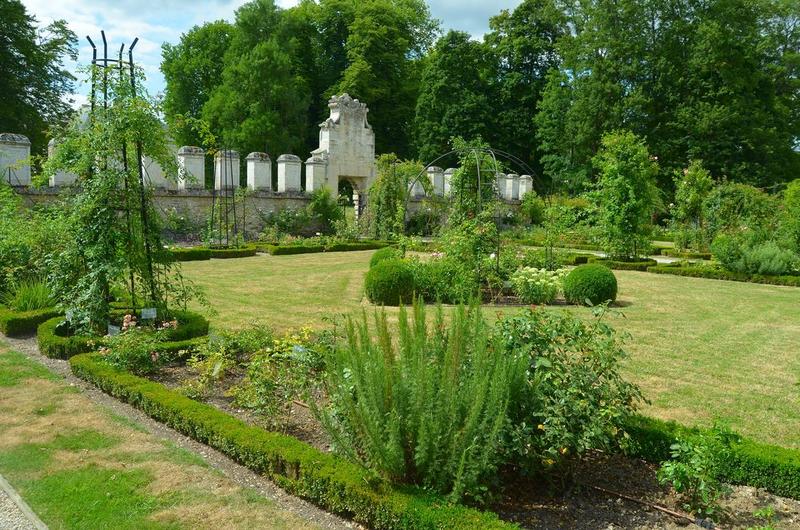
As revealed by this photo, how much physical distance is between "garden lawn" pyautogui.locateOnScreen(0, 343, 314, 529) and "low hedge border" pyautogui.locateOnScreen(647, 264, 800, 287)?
1441 cm

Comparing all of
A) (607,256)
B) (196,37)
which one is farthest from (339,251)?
(196,37)

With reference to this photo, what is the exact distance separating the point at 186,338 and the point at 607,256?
45.1ft

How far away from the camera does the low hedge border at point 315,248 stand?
18.4m

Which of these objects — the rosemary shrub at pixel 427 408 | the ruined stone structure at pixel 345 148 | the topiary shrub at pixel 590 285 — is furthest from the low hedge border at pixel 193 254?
the rosemary shrub at pixel 427 408

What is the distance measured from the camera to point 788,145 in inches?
1309

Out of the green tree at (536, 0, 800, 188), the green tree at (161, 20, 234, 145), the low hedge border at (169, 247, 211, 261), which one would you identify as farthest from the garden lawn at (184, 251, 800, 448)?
the green tree at (161, 20, 234, 145)

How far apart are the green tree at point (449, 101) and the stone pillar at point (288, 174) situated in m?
12.5

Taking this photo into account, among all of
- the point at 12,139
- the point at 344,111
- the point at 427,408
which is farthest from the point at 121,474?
the point at 344,111

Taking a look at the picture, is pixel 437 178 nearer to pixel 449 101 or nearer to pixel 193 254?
pixel 449 101

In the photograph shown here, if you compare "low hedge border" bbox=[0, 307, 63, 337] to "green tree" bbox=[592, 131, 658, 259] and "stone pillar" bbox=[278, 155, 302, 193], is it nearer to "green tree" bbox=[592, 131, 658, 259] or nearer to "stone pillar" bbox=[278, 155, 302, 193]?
"green tree" bbox=[592, 131, 658, 259]

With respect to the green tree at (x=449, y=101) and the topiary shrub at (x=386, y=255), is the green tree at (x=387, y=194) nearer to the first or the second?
the topiary shrub at (x=386, y=255)

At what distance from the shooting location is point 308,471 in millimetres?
3666

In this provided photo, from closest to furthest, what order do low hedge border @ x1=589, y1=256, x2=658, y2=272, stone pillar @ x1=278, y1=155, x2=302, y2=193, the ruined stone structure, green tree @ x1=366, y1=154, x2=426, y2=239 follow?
low hedge border @ x1=589, y1=256, x2=658, y2=272 < green tree @ x1=366, y1=154, x2=426, y2=239 < stone pillar @ x1=278, y1=155, x2=302, y2=193 < the ruined stone structure

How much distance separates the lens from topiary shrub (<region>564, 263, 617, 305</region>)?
34.4 feet
